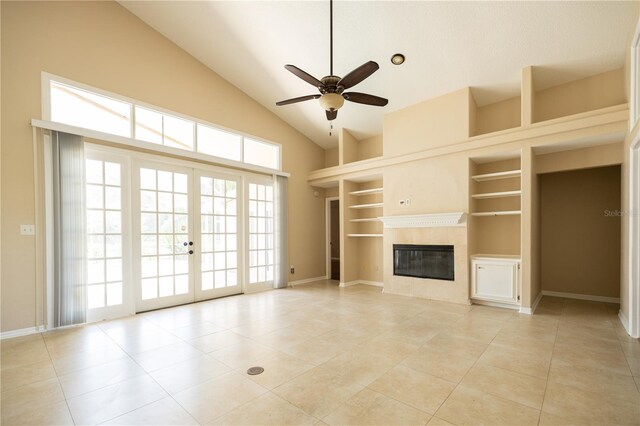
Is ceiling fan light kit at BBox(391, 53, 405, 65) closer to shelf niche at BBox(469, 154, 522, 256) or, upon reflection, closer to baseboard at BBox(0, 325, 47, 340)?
shelf niche at BBox(469, 154, 522, 256)

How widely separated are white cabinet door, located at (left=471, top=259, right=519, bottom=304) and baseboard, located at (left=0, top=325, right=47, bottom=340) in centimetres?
620

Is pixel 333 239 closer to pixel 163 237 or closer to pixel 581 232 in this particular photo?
pixel 163 237

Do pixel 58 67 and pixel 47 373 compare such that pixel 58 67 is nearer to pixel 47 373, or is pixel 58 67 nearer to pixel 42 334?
pixel 42 334

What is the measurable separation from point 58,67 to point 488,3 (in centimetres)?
557

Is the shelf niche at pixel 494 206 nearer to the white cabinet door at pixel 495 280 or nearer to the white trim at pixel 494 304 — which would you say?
the white cabinet door at pixel 495 280

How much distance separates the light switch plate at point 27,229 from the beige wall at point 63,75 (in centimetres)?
5

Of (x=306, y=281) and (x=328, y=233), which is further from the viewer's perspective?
(x=328, y=233)

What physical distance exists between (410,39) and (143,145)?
14.2ft

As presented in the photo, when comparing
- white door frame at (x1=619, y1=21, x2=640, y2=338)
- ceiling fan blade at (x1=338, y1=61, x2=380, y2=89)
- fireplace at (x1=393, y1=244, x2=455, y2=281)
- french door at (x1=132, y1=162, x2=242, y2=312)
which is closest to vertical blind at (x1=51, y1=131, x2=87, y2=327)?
french door at (x1=132, y1=162, x2=242, y2=312)

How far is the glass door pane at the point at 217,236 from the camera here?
17.7 ft

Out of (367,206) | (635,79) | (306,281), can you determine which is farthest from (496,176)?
(306,281)

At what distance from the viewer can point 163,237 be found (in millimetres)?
4883

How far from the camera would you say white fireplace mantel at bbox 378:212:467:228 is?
499 centimetres

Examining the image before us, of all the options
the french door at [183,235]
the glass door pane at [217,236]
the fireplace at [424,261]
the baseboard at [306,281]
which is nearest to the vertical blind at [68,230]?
the french door at [183,235]
